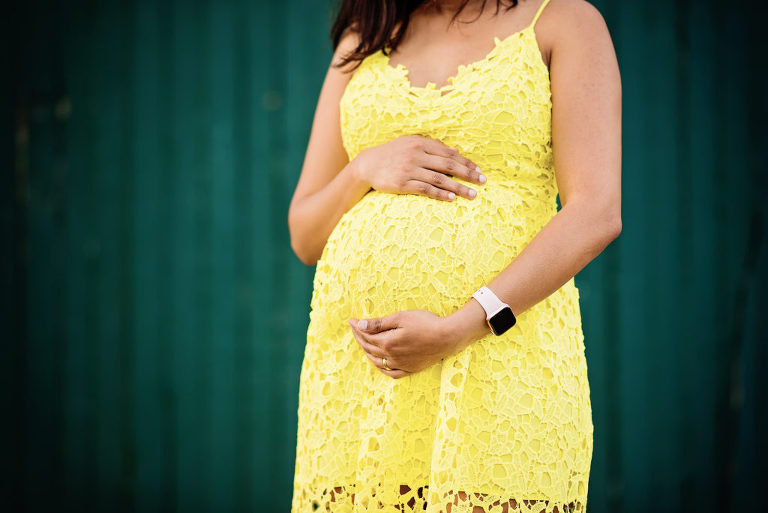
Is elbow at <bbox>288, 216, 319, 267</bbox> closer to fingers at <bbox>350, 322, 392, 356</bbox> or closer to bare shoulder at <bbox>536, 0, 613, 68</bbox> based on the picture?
fingers at <bbox>350, 322, 392, 356</bbox>

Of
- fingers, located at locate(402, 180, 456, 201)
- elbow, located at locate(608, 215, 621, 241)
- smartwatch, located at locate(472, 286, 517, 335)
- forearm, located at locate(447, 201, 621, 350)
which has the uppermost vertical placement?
fingers, located at locate(402, 180, 456, 201)

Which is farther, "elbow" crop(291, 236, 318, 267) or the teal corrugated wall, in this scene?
the teal corrugated wall

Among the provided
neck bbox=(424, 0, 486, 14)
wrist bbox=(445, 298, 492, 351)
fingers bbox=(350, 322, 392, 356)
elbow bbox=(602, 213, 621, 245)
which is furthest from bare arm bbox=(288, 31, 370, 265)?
elbow bbox=(602, 213, 621, 245)

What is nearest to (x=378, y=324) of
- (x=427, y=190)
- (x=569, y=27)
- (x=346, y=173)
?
(x=427, y=190)

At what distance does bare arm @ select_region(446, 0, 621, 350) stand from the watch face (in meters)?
0.02

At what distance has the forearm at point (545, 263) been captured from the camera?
121 cm

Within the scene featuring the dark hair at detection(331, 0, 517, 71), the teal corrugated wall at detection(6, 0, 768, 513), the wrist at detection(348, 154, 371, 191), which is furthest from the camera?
the teal corrugated wall at detection(6, 0, 768, 513)

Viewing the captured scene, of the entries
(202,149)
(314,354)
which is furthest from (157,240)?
(314,354)

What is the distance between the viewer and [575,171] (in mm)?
1266

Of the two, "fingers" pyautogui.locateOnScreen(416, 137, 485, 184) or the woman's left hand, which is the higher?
"fingers" pyautogui.locateOnScreen(416, 137, 485, 184)

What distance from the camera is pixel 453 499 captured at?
119 cm

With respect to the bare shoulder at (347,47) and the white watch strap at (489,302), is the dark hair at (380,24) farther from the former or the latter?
the white watch strap at (489,302)

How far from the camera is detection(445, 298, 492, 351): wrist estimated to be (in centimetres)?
120

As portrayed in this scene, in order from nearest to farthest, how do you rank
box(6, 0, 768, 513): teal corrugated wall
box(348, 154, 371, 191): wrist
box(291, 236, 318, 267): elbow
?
box(348, 154, 371, 191): wrist, box(291, 236, 318, 267): elbow, box(6, 0, 768, 513): teal corrugated wall
